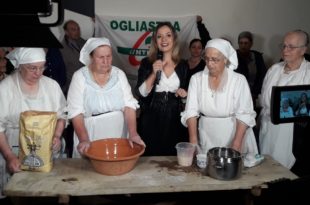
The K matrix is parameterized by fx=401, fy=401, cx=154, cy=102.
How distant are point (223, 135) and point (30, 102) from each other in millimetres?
1428

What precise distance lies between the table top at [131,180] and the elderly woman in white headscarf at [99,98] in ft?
1.19

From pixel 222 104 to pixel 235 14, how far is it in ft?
11.8

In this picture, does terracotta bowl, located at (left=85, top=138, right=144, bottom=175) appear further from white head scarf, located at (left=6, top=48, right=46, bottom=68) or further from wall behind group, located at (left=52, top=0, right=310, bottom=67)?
wall behind group, located at (left=52, top=0, right=310, bottom=67)

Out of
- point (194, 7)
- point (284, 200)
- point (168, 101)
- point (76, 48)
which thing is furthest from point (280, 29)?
point (284, 200)

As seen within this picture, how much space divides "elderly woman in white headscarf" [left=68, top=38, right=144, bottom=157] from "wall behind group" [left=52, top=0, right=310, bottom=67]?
3155mm

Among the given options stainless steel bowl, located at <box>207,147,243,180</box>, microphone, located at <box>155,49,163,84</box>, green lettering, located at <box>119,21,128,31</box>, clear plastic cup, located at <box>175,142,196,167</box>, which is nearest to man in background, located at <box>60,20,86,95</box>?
green lettering, located at <box>119,21,128,31</box>

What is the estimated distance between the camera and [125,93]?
3002 mm

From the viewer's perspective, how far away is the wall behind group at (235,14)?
5961 mm

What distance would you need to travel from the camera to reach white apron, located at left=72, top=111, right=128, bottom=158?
2.97 meters

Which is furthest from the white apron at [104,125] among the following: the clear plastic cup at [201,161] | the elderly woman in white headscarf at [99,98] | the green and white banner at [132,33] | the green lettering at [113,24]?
the green lettering at [113,24]

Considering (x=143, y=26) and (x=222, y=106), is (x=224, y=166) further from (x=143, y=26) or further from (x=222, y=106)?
(x=143, y=26)

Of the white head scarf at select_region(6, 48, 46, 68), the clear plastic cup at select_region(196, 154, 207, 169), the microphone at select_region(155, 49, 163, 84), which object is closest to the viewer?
the clear plastic cup at select_region(196, 154, 207, 169)

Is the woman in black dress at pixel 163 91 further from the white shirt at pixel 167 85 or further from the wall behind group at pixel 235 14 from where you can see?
the wall behind group at pixel 235 14

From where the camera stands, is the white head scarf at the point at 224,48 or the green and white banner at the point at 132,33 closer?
the white head scarf at the point at 224,48
